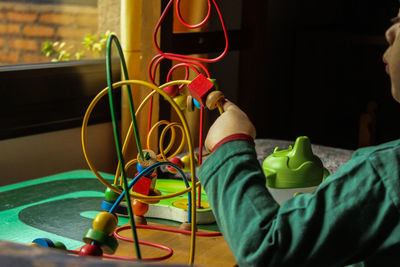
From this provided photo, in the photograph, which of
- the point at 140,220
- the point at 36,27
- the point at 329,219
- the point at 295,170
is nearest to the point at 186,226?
A: the point at 140,220

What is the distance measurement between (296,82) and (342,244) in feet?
7.93

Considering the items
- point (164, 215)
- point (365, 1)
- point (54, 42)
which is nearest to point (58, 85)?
point (54, 42)

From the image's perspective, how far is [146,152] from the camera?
2.92 ft

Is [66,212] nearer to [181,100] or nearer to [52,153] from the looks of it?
[181,100]

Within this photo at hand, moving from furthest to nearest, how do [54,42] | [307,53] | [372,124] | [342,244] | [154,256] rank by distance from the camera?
[307,53], [372,124], [54,42], [154,256], [342,244]

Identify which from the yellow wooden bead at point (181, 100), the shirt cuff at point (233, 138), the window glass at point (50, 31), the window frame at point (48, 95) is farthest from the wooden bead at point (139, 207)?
the window glass at point (50, 31)

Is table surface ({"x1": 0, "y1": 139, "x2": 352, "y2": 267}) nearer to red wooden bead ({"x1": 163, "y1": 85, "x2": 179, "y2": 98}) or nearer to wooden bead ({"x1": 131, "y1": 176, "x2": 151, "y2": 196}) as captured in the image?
wooden bead ({"x1": 131, "y1": 176, "x2": 151, "y2": 196})

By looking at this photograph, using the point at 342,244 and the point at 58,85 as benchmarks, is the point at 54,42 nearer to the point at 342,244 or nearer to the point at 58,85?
the point at 58,85

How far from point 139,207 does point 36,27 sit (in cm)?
92

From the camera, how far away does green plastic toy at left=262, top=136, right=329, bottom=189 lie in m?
0.91

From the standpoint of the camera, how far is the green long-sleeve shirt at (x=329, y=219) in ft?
1.96

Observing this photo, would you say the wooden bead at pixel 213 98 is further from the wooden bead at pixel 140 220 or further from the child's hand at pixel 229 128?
the wooden bead at pixel 140 220

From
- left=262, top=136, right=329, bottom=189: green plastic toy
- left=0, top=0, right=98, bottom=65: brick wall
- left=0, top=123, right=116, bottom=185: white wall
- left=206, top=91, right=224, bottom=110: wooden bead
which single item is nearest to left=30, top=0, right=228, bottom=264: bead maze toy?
left=206, top=91, right=224, bottom=110: wooden bead

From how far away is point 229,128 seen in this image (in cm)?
71
